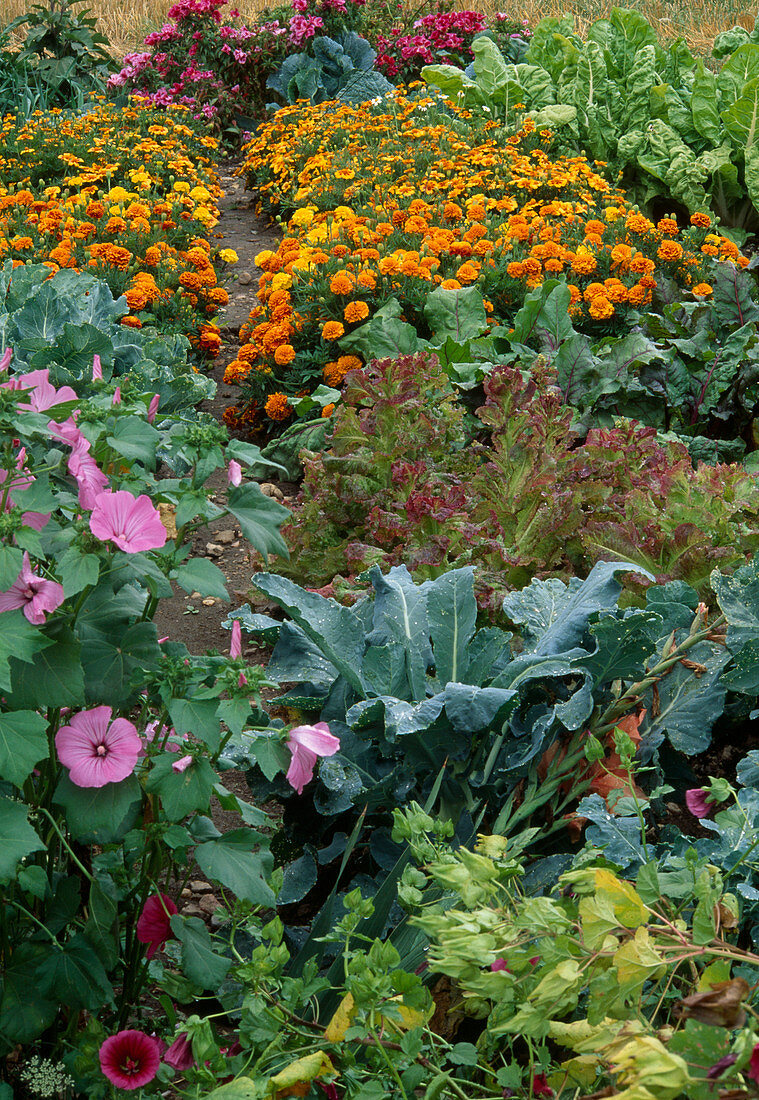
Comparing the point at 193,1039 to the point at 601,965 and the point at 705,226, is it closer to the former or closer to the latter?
the point at 601,965

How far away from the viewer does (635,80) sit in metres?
6.46

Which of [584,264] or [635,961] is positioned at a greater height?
[635,961]

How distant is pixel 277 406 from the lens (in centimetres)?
384

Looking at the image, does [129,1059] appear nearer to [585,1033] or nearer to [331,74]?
[585,1033]

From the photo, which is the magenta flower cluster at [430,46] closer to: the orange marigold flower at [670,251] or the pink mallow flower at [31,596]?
the orange marigold flower at [670,251]

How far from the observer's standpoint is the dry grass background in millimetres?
10641

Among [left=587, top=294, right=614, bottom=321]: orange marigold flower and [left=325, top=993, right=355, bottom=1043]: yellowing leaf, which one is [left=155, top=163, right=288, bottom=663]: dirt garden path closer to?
[left=325, top=993, right=355, bottom=1043]: yellowing leaf

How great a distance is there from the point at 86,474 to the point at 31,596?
172 mm

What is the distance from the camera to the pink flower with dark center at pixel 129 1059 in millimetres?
1311

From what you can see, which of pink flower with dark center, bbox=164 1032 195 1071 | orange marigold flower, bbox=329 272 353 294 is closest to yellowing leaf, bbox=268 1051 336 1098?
pink flower with dark center, bbox=164 1032 195 1071

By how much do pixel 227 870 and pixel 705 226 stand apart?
4.40m

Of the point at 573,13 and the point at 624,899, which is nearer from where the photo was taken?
the point at 624,899

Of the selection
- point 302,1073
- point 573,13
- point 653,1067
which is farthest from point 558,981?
point 573,13

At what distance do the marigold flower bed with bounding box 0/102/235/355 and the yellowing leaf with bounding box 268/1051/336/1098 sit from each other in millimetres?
3283
